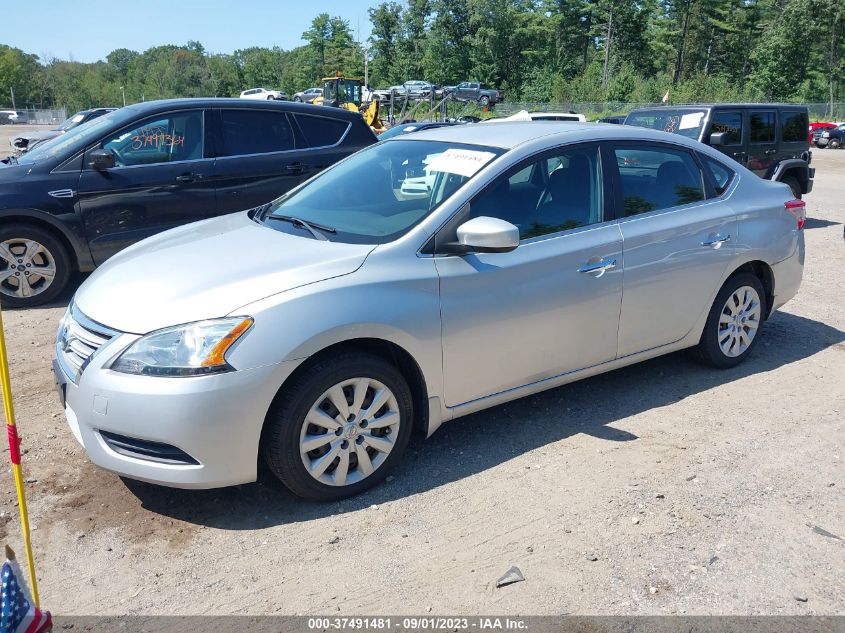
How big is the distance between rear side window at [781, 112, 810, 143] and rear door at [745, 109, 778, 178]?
238 millimetres

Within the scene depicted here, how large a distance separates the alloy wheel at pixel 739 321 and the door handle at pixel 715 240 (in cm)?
40

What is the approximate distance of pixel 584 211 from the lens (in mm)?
4188

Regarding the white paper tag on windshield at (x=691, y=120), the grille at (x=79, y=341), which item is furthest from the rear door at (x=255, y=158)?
the white paper tag on windshield at (x=691, y=120)

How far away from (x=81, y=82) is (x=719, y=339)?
132539mm

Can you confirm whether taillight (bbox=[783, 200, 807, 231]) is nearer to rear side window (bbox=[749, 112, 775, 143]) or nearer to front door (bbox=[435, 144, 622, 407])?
front door (bbox=[435, 144, 622, 407])

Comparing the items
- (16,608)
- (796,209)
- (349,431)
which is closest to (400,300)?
(349,431)

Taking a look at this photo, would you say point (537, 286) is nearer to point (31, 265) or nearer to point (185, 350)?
point (185, 350)

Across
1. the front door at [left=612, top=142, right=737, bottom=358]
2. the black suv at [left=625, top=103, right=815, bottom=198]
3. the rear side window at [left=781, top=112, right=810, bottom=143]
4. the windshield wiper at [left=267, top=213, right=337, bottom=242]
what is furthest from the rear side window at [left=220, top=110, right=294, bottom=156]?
the rear side window at [left=781, top=112, right=810, bottom=143]

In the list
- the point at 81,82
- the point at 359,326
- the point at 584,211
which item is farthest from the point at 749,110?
the point at 81,82

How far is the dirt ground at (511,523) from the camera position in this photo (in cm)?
278

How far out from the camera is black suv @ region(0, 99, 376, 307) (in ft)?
21.0

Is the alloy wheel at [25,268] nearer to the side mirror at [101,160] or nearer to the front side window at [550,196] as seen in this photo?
the side mirror at [101,160]

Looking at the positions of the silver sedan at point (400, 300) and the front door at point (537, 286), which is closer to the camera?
the silver sedan at point (400, 300)

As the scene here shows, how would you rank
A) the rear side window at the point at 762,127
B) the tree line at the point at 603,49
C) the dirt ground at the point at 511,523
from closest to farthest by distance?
the dirt ground at the point at 511,523 → the rear side window at the point at 762,127 → the tree line at the point at 603,49
